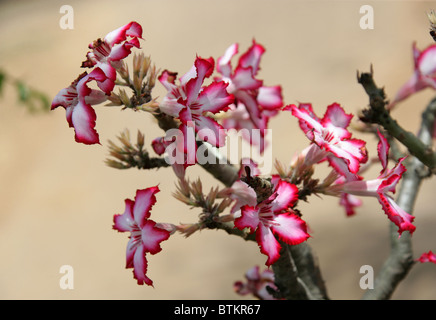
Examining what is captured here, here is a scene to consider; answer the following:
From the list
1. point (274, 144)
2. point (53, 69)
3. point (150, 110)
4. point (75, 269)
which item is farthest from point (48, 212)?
point (150, 110)

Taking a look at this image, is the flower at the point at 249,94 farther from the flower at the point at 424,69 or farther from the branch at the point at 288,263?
the flower at the point at 424,69

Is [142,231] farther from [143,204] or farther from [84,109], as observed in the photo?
[84,109]

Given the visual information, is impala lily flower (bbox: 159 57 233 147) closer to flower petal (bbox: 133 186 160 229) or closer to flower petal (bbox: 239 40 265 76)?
flower petal (bbox: 133 186 160 229)

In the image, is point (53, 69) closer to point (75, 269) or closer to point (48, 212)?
point (48, 212)

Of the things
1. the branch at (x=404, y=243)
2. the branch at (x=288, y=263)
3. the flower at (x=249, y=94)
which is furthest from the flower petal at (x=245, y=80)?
the branch at (x=404, y=243)

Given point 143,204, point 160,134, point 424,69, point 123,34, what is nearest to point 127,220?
point 143,204
